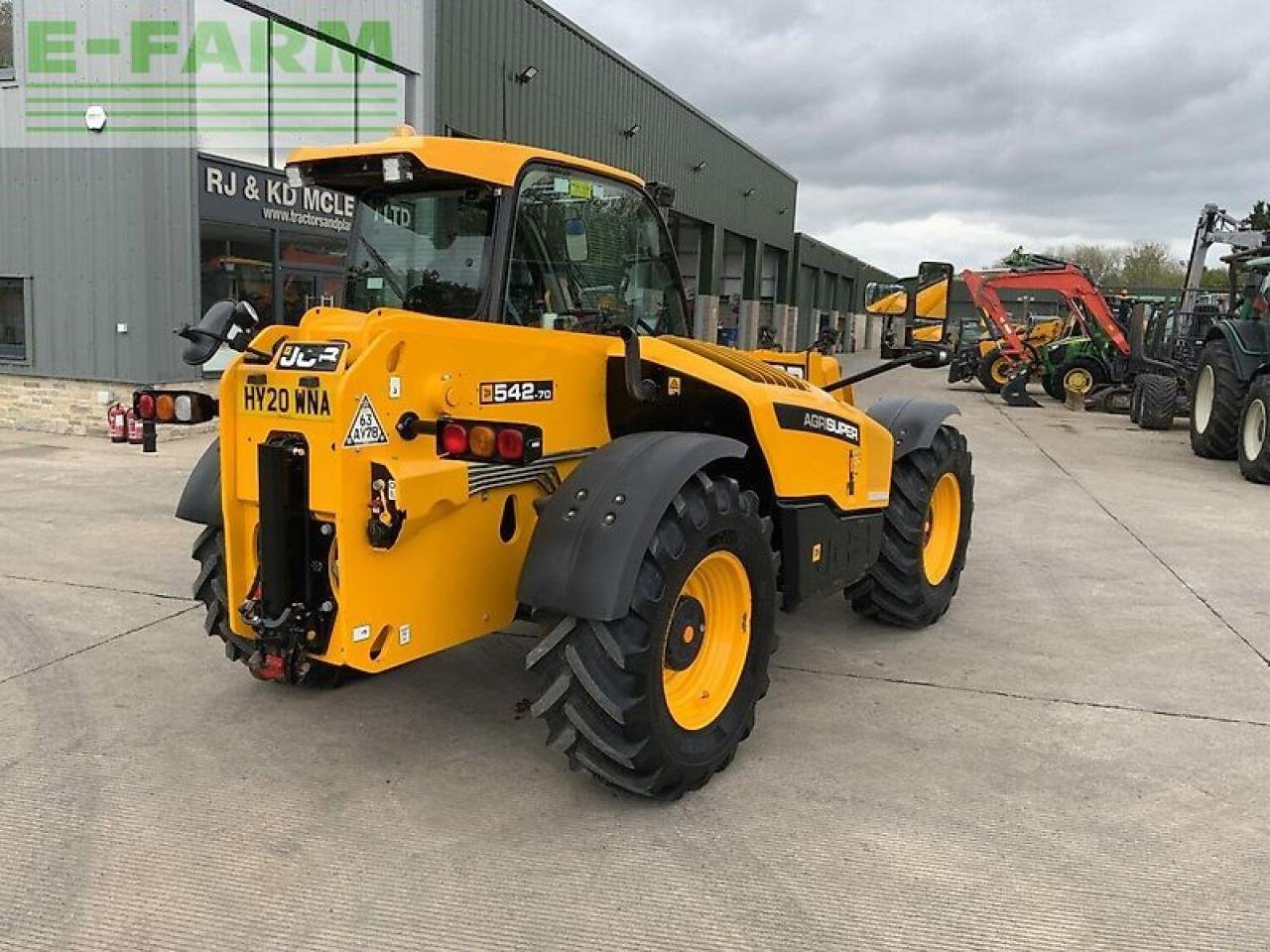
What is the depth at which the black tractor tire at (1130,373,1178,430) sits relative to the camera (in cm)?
1582

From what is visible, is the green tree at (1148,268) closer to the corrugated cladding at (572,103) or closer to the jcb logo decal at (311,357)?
the corrugated cladding at (572,103)

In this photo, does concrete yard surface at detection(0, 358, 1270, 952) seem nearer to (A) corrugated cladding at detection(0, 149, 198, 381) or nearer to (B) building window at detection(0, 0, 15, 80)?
(A) corrugated cladding at detection(0, 149, 198, 381)

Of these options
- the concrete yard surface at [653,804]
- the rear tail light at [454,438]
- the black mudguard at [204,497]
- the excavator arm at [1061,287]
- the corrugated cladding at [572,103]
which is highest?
the corrugated cladding at [572,103]

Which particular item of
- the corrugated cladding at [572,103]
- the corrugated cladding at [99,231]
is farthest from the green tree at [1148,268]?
the corrugated cladding at [99,231]

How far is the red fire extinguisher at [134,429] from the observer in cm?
371

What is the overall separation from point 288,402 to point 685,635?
1544 mm

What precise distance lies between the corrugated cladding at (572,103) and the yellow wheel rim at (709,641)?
610 centimetres

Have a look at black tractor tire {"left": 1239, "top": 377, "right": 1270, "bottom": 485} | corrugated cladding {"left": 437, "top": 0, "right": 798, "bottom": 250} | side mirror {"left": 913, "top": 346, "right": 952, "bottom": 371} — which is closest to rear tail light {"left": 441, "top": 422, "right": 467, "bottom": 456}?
side mirror {"left": 913, "top": 346, "right": 952, "bottom": 371}

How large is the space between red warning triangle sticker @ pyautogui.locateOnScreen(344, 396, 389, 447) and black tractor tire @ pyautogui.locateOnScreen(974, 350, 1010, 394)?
2135 centimetres

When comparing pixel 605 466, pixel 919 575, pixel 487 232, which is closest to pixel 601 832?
pixel 605 466

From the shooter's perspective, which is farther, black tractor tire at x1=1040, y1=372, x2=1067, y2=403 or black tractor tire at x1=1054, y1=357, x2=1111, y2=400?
black tractor tire at x1=1040, y1=372, x2=1067, y2=403

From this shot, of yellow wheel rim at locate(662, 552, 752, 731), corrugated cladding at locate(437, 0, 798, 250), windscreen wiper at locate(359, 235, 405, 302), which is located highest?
corrugated cladding at locate(437, 0, 798, 250)

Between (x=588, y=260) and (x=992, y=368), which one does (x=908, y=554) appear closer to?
(x=588, y=260)

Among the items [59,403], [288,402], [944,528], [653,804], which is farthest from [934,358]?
[59,403]
